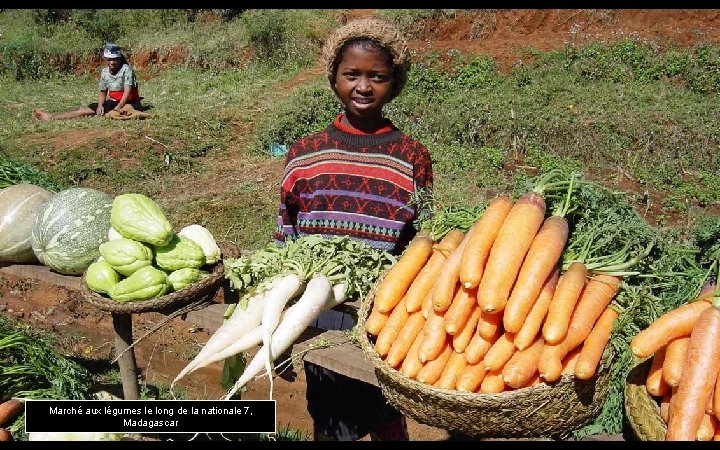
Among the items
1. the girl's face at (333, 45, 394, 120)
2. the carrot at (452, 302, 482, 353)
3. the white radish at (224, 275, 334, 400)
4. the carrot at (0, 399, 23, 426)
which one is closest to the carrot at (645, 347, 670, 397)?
the carrot at (452, 302, 482, 353)

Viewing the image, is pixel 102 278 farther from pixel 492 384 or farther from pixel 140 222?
pixel 492 384

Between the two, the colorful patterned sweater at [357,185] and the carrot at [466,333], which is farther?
the colorful patterned sweater at [357,185]

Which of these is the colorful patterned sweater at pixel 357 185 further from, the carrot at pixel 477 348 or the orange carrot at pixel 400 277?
the carrot at pixel 477 348

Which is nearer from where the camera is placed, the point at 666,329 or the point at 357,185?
the point at 666,329

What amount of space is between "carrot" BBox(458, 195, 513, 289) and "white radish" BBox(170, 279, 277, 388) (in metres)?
0.81

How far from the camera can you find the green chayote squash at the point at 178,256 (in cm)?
292

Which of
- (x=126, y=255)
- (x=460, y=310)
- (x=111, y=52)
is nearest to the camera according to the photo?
(x=460, y=310)

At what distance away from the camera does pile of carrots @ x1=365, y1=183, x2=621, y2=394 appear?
2.06 meters

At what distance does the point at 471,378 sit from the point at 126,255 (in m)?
1.62

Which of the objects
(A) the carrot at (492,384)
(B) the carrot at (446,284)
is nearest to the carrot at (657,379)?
(A) the carrot at (492,384)

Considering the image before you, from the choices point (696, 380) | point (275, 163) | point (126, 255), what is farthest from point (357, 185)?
point (275, 163)

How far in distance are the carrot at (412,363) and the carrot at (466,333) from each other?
126mm

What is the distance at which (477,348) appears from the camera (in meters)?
2.16

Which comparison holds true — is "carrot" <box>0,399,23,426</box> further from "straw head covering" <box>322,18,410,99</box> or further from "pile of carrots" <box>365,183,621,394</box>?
"straw head covering" <box>322,18,410,99</box>
